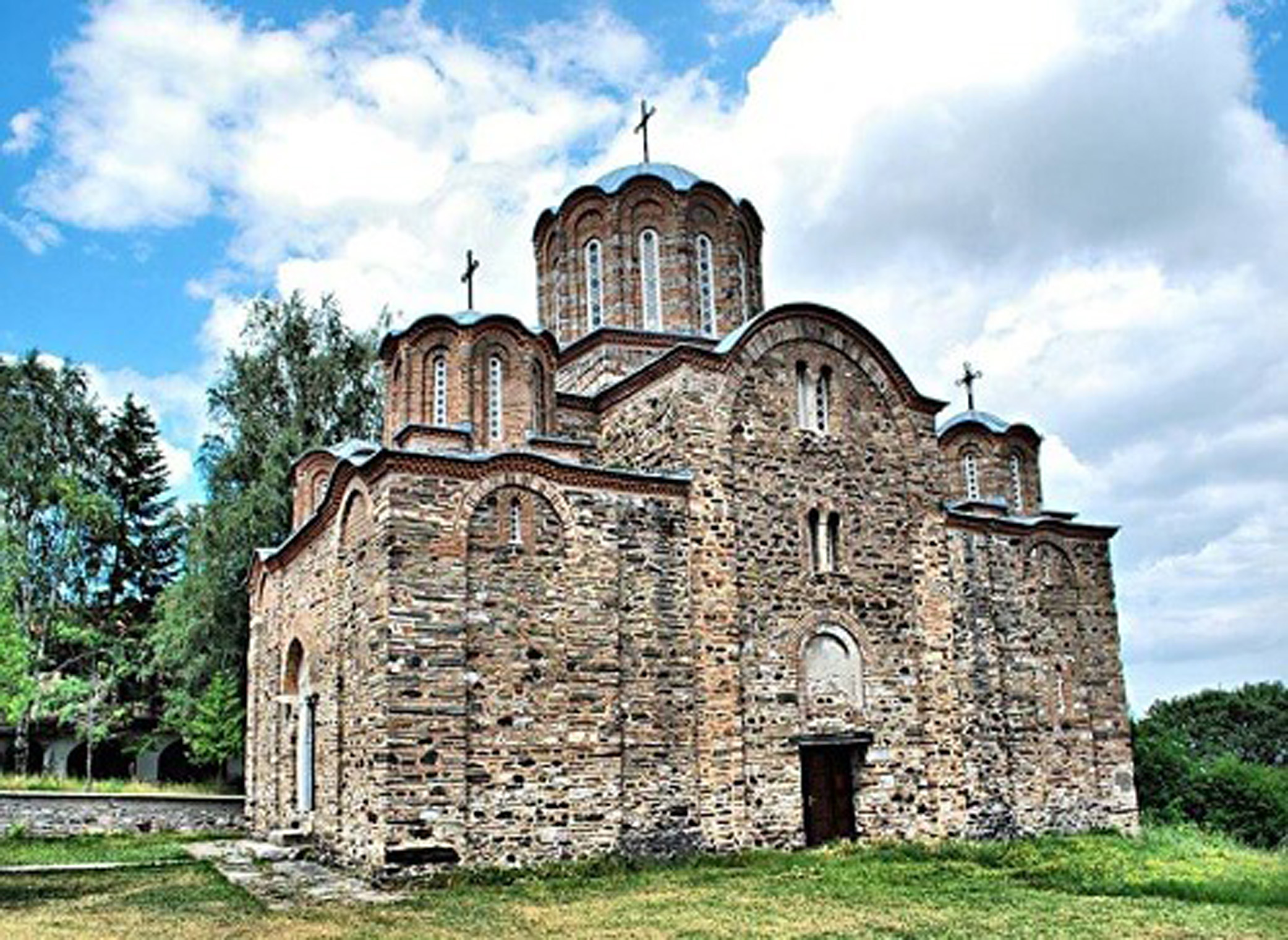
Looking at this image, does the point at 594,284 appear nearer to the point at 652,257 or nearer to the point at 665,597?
the point at 652,257

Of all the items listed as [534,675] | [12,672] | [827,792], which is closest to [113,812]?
[12,672]

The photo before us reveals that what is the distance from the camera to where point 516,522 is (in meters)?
13.9

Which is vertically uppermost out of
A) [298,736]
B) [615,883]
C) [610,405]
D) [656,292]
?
[656,292]

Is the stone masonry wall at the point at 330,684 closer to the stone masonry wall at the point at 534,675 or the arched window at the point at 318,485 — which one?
the stone masonry wall at the point at 534,675

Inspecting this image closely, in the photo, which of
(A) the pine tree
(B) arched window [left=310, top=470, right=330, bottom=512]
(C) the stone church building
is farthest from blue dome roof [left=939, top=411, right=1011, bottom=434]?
(A) the pine tree

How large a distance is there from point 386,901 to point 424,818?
1.35 meters

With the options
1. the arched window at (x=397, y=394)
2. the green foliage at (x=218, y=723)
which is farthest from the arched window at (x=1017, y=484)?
the green foliage at (x=218, y=723)

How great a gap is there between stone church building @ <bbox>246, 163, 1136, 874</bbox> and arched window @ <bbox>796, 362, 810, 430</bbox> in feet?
0.15

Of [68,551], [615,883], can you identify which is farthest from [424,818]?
[68,551]

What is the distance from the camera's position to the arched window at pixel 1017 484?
67.6 feet

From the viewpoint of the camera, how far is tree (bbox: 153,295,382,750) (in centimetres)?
2325

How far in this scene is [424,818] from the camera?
41.2 feet

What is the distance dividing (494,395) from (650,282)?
141 inches

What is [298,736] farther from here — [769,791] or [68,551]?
[68,551]
